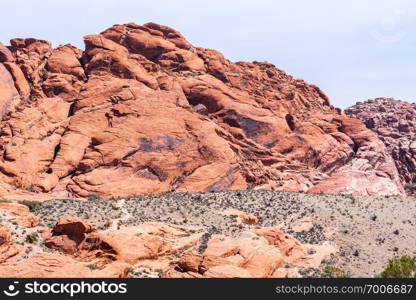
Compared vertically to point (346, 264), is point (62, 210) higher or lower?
higher

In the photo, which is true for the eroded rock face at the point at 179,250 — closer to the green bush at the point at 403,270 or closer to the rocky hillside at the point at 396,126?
the green bush at the point at 403,270

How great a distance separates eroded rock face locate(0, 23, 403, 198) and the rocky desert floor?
7.08 meters

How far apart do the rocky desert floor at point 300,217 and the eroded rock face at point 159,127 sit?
708 cm

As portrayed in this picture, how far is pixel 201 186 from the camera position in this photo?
6172 cm

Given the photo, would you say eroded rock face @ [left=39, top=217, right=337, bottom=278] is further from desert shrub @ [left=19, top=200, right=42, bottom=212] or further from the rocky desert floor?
desert shrub @ [left=19, top=200, right=42, bottom=212]

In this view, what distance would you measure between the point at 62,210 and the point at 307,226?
26.3 meters

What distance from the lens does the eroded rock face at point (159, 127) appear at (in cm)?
6084

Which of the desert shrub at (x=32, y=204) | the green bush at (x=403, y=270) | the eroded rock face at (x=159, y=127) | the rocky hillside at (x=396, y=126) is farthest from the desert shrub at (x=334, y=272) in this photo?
the rocky hillside at (x=396, y=126)

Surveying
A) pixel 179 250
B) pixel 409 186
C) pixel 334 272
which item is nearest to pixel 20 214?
pixel 179 250

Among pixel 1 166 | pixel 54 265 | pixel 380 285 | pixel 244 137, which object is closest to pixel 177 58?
pixel 244 137

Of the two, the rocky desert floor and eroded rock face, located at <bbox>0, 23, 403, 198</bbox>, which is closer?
the rocky desert floor

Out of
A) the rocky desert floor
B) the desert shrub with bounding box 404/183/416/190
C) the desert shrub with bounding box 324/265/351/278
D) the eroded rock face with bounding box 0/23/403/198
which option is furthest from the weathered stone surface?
the desert shrub with bounding box 404/183/416/190

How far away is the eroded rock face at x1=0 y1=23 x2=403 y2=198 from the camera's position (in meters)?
60.8

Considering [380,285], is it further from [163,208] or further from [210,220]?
[163,208]
